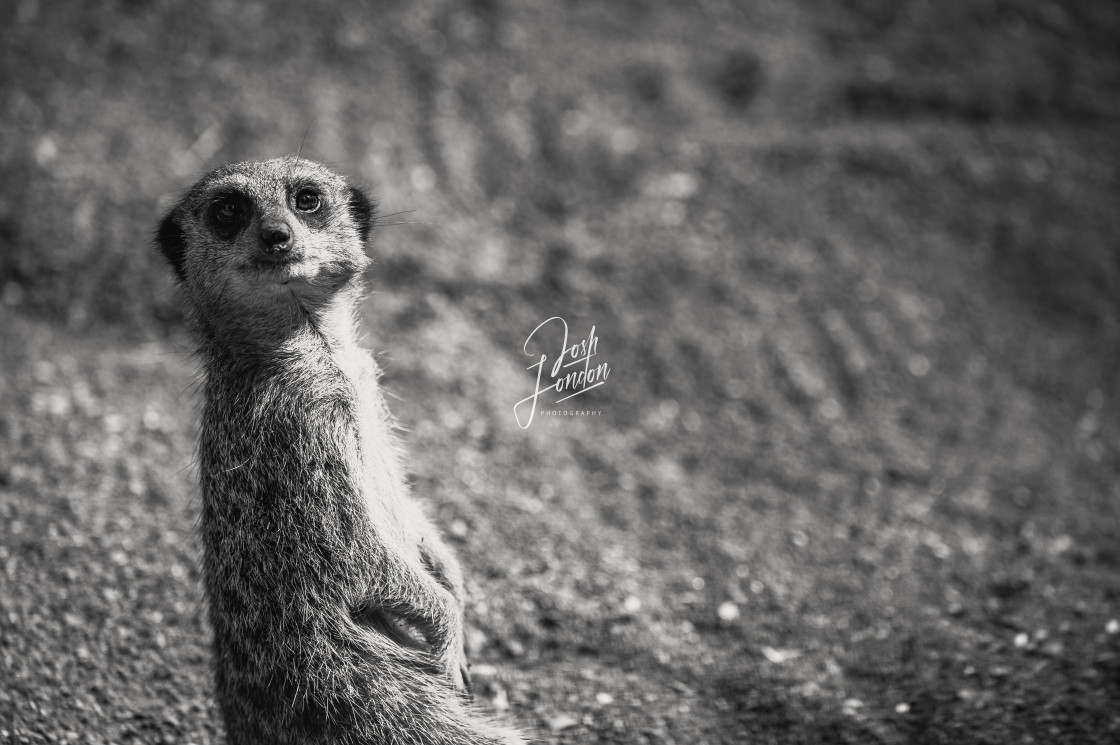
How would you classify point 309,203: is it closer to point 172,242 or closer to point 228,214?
point 228,214

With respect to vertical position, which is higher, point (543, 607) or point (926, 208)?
point (543, 607)

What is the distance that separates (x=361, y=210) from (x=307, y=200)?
0.33 m

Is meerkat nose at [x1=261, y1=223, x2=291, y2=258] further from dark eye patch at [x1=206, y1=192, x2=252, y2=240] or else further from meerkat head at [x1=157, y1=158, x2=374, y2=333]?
dark eye patch at [x1=206, y1=192, x2=252, y2=240]

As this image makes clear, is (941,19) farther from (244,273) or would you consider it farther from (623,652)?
(244,273)

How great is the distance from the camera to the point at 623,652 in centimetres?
439

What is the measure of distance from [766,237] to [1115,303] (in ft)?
9.61

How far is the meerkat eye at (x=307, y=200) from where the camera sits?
3.47 metres

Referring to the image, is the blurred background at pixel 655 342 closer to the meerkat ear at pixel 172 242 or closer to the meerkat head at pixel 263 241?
the meerkat ear at pixel 172 242

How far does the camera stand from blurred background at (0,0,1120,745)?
421cm

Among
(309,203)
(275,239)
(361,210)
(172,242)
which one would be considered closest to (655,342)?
(361,210)

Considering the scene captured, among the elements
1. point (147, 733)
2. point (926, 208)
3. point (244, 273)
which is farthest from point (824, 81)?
point (147, 733)

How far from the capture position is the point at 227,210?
3.38m
